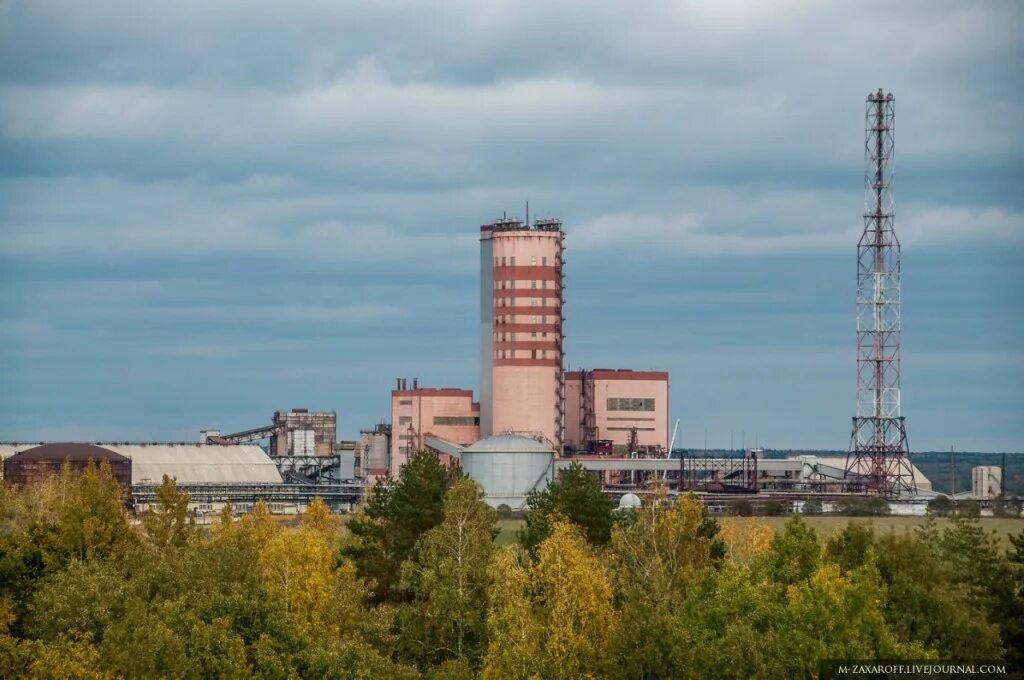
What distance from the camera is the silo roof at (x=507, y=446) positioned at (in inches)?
6535

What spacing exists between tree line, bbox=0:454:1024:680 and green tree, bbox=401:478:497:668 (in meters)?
0.09

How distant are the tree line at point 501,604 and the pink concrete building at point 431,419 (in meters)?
94.1

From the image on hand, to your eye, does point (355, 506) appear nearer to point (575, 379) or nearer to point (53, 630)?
Result: point (575, 379)

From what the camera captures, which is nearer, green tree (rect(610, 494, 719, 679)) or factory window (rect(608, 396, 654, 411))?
green tree (rect(610, 494, 719, 679))

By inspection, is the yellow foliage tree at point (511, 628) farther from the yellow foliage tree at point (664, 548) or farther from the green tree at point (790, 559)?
the green tree at point (790, 559)

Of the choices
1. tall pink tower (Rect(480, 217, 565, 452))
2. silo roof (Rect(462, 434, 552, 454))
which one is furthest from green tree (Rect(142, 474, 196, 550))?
tall pink tower (Rect(480, 217, 565, 452))

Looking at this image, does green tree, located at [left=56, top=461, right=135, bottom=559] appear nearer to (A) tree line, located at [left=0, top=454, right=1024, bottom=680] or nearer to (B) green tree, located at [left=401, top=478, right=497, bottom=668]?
(A) tree line, located at [left=0, top=454, right=1024, bottom=680]

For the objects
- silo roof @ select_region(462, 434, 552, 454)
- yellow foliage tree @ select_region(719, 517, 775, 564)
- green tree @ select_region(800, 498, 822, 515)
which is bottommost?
yellow foliage tree @ select_region(719, 517, 775, 564)

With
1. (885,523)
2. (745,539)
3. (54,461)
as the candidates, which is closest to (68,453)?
(54,461)

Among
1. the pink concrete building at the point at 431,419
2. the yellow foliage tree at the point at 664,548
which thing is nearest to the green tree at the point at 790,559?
the yellow foliage tree at the point at 664,548

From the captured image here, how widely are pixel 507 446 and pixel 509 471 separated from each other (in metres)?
2.43

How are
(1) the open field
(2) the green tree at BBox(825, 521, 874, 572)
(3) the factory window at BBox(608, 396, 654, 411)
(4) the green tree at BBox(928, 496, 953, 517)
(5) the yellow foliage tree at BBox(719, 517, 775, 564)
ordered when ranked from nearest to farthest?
(2) the green tree at BBox(825, 521, 874, 572), (5) the yellow foliage tree at BBox(719, 517, 775, 564), (1) the open field, (4) the green tree at BBox(928, 496, 953, 517), (3) the factory window at BBox(608, 396, 654, 411)

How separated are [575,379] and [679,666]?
415 ft

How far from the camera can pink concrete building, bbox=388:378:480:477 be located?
602 feet
